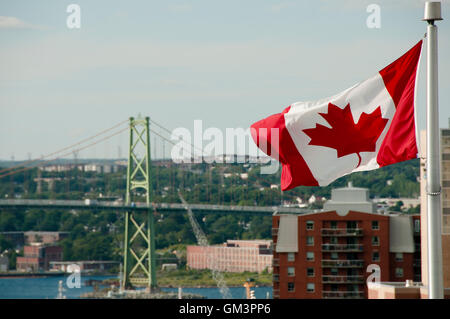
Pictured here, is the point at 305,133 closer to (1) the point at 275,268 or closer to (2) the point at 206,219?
(1) the point at 275,268

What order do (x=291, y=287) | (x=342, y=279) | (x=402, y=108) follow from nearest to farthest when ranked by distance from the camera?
1. (x=402, y=108)
2. (x=291, y=287)
3. (x=342, y=279)

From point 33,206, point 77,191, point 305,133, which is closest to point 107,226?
point 77,191

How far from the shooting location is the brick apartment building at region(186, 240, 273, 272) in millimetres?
70812

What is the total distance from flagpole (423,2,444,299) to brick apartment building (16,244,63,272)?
71911 millimetres

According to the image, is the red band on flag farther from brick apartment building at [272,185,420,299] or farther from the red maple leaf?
brick apartment building at [272,185,420,299]

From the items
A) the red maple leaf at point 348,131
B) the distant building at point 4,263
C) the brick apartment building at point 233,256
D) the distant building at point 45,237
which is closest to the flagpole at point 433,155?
the red maple leaf at point 348,131

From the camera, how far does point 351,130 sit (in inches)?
223

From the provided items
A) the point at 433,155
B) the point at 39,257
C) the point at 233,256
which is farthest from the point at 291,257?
the point at 39,257

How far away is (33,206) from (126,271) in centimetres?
1053

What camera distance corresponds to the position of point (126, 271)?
58.1m

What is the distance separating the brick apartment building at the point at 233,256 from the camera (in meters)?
70.8

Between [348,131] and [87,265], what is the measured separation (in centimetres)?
6997

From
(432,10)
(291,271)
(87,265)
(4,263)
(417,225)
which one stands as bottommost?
(4,263)

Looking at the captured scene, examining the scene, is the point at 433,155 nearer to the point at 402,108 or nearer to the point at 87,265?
the point at 402,108
